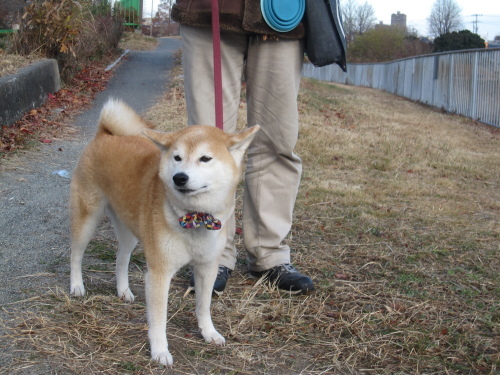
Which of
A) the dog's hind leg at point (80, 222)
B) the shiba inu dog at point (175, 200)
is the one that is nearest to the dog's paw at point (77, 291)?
the dog's hind leg at point (80, 222)

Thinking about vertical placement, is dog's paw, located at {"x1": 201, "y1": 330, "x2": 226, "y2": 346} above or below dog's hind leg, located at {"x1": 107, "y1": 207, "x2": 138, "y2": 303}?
below

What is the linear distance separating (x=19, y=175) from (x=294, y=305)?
333 centimetres

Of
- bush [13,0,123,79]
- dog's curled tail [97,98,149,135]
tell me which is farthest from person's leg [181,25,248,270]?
bush [13,0,123,79]

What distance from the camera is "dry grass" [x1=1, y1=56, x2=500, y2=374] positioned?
246cm

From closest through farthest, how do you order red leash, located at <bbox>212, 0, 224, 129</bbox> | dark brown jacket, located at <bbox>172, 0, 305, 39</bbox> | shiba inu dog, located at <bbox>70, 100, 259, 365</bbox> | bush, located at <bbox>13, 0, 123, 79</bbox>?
shiba inu dog, located at <bbox>70, 100, 259, 365</bbox> < red leash, located at <bbox>212, 0, 224, 129</bbox> < dark brown jacket, located at <bbox>172, 0, 305, 39</bbox> < bush, located at <bbox>13, 0, 123, 79</bbox>

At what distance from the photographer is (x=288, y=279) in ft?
10.4

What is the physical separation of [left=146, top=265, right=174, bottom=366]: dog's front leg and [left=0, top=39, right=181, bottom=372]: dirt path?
23.1 inches

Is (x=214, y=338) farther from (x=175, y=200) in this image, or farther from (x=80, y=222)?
(x=80, y=222)

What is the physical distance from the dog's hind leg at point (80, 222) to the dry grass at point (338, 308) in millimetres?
114

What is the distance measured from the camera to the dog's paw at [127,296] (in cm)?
302

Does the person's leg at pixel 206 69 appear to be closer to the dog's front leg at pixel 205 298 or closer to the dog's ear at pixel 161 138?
the dog's front leg at pixel 205 298

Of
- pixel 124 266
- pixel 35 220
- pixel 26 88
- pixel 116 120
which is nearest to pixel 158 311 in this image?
pixel 124 266

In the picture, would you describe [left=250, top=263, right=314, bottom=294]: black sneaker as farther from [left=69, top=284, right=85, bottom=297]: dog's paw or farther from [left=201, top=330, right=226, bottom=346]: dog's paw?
[left=69, top=284, right=85, bottom=297]: dog's paw

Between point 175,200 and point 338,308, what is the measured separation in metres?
1.17
